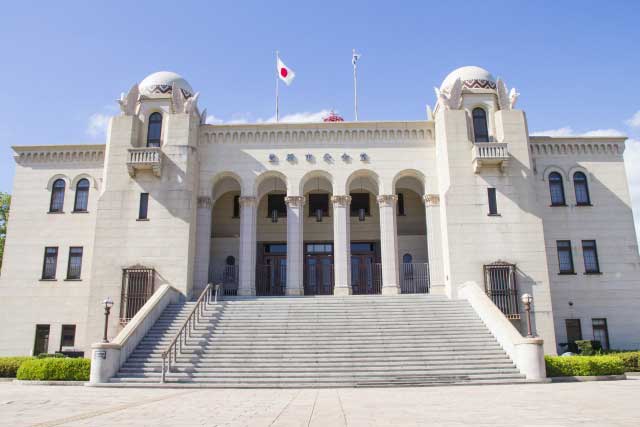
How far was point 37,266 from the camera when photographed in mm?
28391

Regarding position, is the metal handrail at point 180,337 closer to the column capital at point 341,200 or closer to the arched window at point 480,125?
the column capital at point 341,200

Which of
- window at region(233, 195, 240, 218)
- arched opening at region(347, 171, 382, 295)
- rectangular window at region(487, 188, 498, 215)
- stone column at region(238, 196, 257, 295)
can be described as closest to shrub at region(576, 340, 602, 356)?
rectangular window at region(487, 188, 498, 215)

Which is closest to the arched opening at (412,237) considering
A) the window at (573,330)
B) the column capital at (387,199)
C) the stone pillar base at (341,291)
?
the column capital at (387,199)

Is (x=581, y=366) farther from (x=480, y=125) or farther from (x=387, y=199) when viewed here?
(x=480, y=125)

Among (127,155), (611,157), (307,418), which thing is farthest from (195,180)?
(611,157)

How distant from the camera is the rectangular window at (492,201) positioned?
26.1 metres

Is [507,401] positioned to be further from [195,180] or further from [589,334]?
[195,180]

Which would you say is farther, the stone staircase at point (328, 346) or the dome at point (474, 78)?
the dome at point (474, 78)

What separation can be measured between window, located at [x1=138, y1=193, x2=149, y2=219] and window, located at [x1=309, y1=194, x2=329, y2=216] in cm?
1009

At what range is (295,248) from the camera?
90.0 ft

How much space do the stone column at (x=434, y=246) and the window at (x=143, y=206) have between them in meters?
15.0

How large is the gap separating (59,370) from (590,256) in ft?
87.6

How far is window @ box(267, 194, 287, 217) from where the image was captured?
32125mm

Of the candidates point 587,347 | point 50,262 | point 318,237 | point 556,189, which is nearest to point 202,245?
point 318,237
